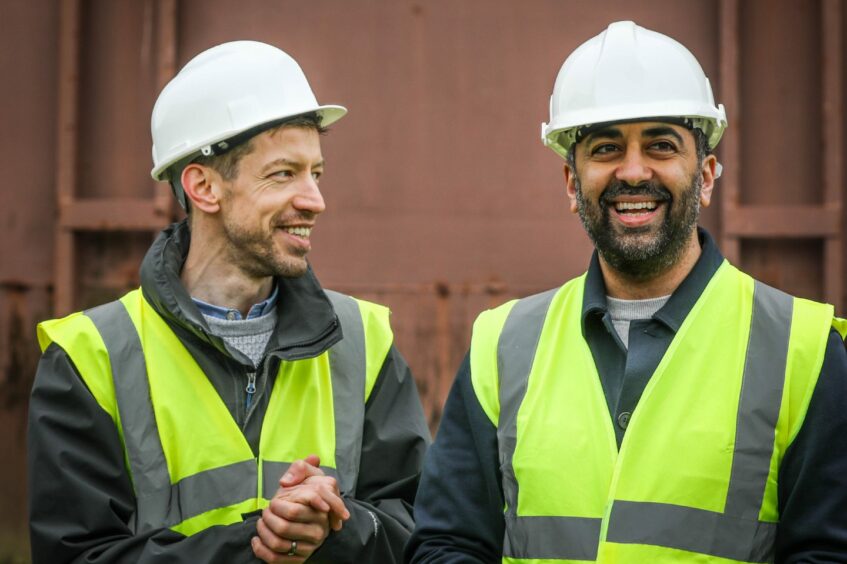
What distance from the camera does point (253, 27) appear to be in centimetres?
515

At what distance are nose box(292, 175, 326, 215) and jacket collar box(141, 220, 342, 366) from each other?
0.60 feet

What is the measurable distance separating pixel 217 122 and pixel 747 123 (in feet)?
8.31

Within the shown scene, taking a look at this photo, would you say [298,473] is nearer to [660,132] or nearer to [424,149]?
Result: [660,132]

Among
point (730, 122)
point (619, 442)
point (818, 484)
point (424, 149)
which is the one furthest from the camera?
point (424, 149)

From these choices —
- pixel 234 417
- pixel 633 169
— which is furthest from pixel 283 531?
pixel 633 169

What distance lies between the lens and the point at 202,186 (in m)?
3.21

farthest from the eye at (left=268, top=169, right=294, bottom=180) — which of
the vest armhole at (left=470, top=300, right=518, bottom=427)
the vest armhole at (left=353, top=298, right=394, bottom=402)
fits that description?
the vest armhole at (left=470, top=300, right=518, bottom=427)

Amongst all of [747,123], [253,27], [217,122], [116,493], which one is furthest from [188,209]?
[747,123]

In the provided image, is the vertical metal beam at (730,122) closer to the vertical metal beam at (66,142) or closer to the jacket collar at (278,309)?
the jacket collar at (278,309)

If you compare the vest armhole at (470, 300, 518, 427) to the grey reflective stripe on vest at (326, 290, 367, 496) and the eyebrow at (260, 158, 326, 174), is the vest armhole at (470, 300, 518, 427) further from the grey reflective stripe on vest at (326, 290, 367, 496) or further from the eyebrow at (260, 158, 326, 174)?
the eyebrow at (260, 158, 326, 174)

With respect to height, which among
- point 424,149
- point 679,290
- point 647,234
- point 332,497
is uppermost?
point 424,149

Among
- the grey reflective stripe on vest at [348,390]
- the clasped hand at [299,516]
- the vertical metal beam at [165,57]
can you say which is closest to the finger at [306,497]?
the clasped hand at [299,516]

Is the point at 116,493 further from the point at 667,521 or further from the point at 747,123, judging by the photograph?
the point at 747,123

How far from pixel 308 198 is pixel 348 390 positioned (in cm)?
47
